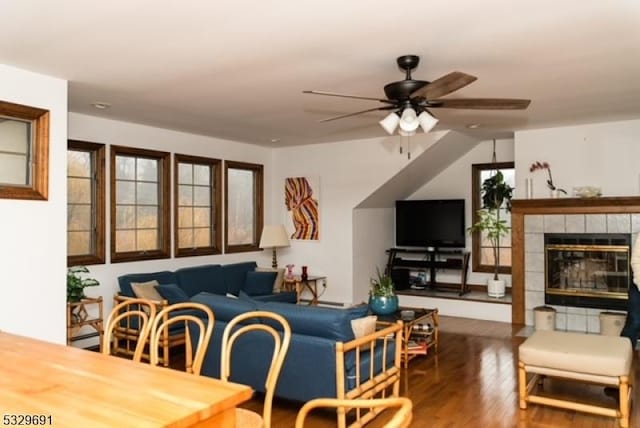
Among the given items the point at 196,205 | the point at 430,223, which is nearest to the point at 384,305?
the point at 430,223

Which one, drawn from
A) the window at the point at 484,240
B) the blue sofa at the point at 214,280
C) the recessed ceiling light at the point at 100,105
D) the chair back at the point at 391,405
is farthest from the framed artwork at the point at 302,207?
the chair back at the point at 391,405

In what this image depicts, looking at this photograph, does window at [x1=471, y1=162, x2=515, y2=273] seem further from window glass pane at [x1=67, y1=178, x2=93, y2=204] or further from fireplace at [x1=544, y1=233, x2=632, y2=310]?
window glass pane at [x1=67, y1=178, x2=93, y2=204]

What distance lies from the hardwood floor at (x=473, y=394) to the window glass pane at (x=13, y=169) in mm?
2346

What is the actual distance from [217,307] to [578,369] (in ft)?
8.48

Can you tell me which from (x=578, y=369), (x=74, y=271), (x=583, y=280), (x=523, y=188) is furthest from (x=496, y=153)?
(x=74, y=271)

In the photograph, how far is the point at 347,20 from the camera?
2.73m

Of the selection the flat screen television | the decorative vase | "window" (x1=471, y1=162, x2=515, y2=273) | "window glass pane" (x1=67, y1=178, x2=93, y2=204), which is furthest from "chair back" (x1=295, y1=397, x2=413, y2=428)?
"window" (x1=471, y1=162, x2=515, y2=273)

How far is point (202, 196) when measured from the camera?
6602mm

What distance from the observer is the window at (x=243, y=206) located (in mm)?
6984

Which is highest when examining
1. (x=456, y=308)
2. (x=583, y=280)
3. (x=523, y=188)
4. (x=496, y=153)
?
(x=496, y=153)

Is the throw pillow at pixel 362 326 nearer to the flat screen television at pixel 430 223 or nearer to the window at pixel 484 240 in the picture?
the flat screen television at pixel 430 223

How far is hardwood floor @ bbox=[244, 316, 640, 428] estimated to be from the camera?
3.35 m

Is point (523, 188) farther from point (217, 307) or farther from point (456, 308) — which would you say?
point (217, 307)

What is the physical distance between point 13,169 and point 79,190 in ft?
5.41
